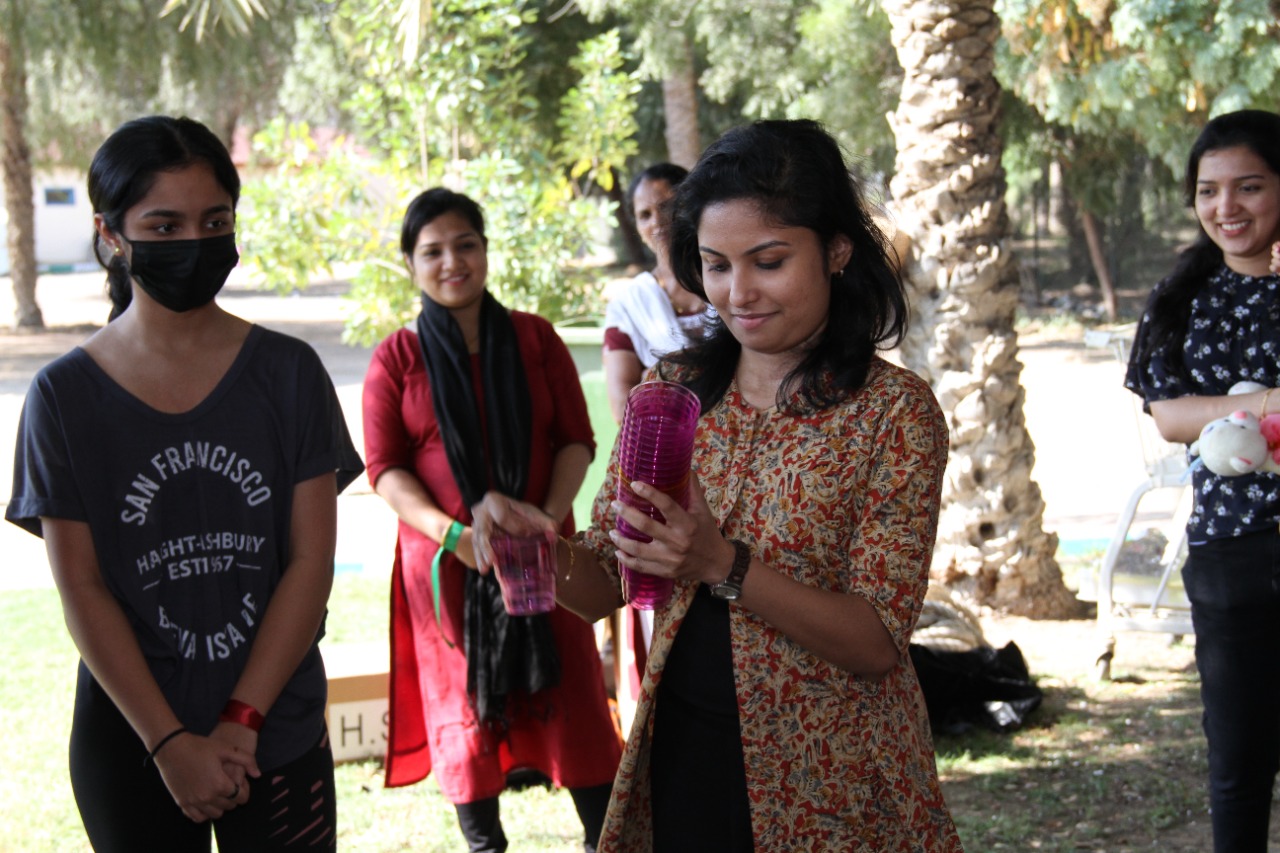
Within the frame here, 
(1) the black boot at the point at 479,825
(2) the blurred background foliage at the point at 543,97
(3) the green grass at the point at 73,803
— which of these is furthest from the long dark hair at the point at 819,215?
(3) the green grass at the point at 73,803

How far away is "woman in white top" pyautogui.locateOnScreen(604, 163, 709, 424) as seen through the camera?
4117mm

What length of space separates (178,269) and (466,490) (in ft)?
4.65

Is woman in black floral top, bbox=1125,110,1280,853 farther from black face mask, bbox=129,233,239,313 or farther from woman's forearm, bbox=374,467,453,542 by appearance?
black face mask, bbox=129,233,239,313

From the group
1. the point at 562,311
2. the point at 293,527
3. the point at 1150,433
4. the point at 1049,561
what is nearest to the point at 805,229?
the point at 293,527

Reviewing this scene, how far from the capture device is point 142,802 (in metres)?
2.20

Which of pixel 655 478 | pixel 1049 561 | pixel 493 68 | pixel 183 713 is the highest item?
pixel 493 68

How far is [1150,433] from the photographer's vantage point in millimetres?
5891

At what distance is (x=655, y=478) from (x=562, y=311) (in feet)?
22.8

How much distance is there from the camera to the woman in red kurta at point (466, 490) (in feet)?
11.8

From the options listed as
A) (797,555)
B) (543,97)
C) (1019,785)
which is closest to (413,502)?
(797,555)

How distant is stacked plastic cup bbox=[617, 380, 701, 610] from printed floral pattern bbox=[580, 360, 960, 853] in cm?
21

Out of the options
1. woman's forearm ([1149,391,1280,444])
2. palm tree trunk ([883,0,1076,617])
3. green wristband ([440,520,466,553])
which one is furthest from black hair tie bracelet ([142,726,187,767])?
palm tree trunk ([883,0,1076,617])

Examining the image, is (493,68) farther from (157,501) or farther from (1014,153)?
(1014,153)

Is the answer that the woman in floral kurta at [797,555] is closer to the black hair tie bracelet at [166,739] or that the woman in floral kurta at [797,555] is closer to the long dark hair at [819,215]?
the long dark hair at [819,215]
